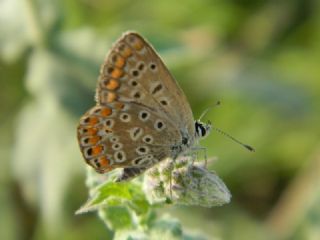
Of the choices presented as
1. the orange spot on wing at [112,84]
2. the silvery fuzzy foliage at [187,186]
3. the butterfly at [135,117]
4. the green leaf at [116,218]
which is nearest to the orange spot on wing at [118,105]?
the butterfly at [135,117]

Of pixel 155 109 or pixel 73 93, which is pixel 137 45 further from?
pixel 73 93

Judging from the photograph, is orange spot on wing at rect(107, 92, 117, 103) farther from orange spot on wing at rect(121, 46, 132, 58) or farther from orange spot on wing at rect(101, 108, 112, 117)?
orange spot on wing at rect(121, 46, 132, 58)

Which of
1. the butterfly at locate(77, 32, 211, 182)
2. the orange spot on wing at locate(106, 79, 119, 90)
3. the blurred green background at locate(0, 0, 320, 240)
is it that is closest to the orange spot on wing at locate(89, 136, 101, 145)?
the butterfly at locate(77, 32, 211, 182)

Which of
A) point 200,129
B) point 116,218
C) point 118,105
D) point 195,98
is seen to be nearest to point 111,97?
point 118,105

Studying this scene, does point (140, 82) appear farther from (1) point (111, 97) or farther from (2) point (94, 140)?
(2) point (94, 140)

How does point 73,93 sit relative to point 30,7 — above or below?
below

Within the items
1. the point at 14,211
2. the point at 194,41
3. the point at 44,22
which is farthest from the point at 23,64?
the point at 194,41
